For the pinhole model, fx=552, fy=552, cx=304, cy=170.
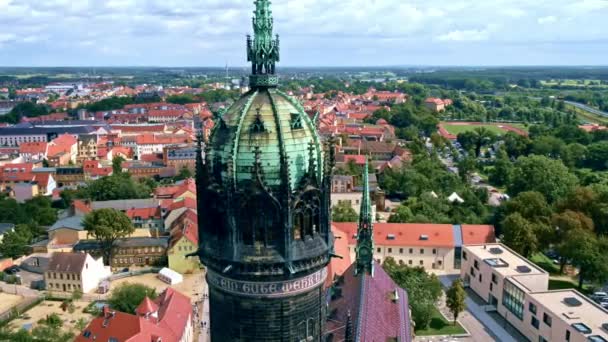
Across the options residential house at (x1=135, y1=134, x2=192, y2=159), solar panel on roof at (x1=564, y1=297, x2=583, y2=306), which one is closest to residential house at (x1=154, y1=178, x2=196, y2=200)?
residential house at (x1=135, y1=134, x2=192, y2=159)

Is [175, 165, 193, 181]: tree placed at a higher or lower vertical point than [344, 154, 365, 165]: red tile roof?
lower

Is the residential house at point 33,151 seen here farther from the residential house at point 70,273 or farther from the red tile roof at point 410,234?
the red tile roof at point 410,234

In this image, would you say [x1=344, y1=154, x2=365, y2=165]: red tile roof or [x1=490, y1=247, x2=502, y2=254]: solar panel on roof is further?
[x1=344, y1=154, x2=365, y2=165]: red tile roof

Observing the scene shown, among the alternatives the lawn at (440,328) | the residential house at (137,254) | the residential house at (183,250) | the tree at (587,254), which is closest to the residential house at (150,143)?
the residential house at (137,254)

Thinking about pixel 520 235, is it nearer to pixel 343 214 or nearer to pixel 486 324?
pixel 486 324

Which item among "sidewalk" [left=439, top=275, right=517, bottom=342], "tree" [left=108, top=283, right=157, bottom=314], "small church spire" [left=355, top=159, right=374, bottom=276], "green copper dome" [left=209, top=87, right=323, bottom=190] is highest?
"green copper dome" [left=209, top=87, right=323, bottom=190]

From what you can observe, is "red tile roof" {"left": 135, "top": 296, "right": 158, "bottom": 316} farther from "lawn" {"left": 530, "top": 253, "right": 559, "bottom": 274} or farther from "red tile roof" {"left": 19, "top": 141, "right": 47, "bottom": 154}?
"red tile roof" {"left": 19, "top": 141, "right": 47, "bottom": 154}
